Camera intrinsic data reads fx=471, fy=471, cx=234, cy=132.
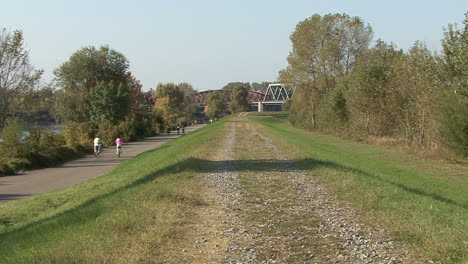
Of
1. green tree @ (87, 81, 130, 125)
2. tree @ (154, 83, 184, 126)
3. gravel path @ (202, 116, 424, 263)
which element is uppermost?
tree @ (154, 83, 184, 126)

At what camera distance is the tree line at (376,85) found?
24033mm

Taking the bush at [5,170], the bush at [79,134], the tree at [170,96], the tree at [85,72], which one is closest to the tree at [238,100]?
the tree at [170,96]

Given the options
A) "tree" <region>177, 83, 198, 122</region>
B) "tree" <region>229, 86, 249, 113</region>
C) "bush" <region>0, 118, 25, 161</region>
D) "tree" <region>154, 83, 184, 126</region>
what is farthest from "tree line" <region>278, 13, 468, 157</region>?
"tree" <region>229, 86, 249, 113</region>

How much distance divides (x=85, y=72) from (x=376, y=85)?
125 ft

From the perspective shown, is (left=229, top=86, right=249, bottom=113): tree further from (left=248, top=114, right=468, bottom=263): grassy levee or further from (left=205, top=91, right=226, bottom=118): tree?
(left=248, top=114, right=468, bottom=263): grassy levee

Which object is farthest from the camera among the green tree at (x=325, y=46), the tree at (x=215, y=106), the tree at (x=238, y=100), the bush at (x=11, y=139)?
the tree at (x=238, y=100)

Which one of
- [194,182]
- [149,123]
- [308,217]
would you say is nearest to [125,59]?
[149,123]

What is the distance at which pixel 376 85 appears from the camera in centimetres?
3856

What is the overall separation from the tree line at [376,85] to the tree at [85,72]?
22204mm

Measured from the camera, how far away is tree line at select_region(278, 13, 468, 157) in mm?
24033

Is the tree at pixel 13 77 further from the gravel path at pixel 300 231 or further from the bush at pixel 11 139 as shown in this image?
the gravel path at pixel 300 231

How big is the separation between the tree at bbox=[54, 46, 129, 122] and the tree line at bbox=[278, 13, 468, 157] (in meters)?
22.2

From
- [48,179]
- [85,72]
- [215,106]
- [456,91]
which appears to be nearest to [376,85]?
[456,91]

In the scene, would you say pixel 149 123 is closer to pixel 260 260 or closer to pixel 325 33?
pixel 325 33
